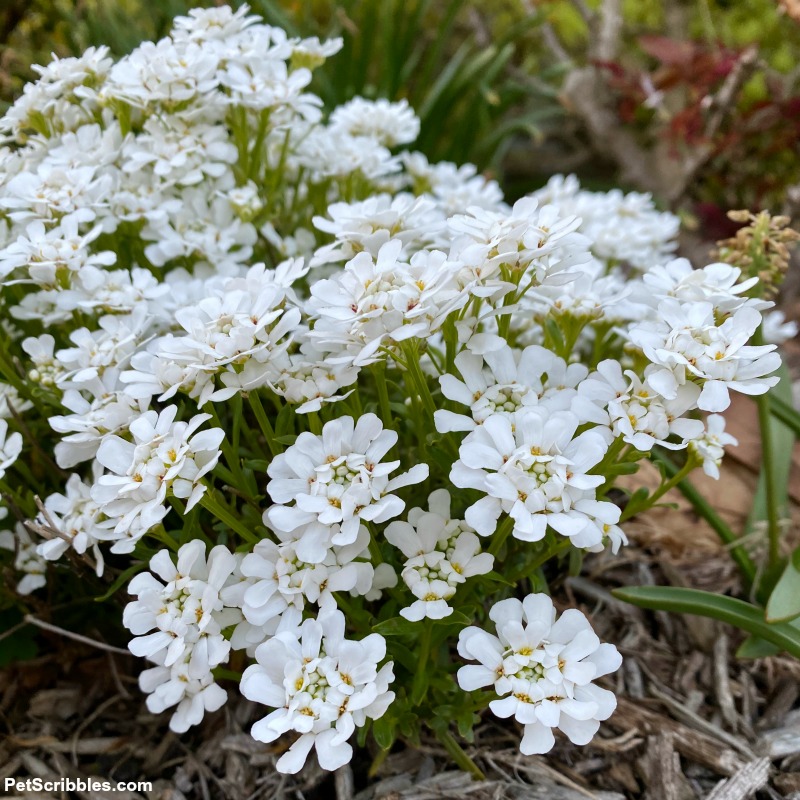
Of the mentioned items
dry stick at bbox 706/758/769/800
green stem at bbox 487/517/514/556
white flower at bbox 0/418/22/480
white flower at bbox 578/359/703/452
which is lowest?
white flower at bbox 0/418/22/480

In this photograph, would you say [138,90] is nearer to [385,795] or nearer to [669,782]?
[385,795]

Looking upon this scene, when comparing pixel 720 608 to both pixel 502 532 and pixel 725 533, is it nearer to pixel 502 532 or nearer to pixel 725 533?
pixel 725 533

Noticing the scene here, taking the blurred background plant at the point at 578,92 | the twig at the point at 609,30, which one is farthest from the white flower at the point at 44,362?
the twig at the point at 609,30

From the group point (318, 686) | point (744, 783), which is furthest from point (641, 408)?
point (744, 783)

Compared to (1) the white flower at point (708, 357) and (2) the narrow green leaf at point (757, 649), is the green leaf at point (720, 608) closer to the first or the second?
(2) the narrow green leaf at point (757, 649)

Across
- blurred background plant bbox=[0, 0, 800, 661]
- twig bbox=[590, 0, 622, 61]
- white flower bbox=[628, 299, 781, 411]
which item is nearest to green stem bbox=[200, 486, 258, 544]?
white flower bbox=[628, 299, 781, 411]

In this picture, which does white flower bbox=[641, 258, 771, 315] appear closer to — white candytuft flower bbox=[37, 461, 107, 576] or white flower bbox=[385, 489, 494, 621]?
white flower bbox=[385, 489, 494, 621]
